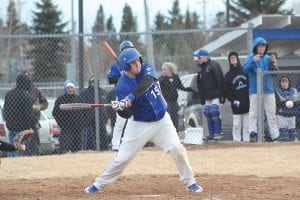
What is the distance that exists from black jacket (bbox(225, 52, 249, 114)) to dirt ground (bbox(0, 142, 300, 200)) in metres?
0.78

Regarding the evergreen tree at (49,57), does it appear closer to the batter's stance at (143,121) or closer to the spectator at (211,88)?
the spectator at (211,88)

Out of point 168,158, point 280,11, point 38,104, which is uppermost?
point 280,11

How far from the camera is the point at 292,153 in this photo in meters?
13.2

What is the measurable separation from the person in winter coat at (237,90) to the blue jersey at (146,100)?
20.9 feet

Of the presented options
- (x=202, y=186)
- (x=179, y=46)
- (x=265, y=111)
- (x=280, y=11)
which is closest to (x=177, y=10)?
(x=280, y=11)

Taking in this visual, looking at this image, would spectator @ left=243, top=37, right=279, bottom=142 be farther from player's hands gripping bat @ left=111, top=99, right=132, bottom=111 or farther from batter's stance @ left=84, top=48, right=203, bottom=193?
player's hands gripping bat @ left=111, top=99, right=132, bottom=111

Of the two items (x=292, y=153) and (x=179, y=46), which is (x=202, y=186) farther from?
(x=179, y=46)

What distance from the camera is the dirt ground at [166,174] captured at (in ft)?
29.2

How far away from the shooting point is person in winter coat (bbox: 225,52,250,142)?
1500 centimetres

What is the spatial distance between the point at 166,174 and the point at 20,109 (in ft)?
13.7

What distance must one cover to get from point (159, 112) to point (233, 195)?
1336 mm

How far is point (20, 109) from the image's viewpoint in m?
14.1

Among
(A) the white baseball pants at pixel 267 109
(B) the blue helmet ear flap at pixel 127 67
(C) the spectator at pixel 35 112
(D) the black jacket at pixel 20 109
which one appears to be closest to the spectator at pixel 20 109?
(D) the black jacket at pixel 20 109

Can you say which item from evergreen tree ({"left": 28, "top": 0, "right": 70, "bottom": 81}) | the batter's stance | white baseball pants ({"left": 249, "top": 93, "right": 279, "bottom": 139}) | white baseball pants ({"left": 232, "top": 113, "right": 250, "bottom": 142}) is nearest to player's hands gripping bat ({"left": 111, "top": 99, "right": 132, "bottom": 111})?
the batter's stance
